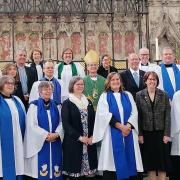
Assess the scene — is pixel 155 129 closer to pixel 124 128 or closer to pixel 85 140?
pixel 124 128

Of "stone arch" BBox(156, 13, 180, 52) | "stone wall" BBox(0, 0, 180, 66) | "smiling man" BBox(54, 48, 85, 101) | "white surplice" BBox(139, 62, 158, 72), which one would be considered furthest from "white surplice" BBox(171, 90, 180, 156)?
"stone arch" BBox(156, 13, 180, 52)

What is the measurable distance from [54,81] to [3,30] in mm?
7545

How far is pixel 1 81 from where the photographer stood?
5.33 metres

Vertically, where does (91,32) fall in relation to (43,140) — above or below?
above

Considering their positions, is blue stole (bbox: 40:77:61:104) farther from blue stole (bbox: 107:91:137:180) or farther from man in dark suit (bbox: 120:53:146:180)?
blue stole (bbox: 107:91:137:180)

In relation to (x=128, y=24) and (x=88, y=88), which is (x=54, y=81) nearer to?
(x=88, y=88)

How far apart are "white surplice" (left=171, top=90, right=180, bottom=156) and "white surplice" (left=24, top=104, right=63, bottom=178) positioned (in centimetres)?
151

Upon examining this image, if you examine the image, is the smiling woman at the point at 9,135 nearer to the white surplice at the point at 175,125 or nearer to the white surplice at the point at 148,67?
the white surplice at the point at 175,125

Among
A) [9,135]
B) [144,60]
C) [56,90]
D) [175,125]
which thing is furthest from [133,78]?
[9,135]

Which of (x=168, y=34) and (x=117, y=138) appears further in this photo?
(x=168, y=34)

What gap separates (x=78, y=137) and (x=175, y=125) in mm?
1343

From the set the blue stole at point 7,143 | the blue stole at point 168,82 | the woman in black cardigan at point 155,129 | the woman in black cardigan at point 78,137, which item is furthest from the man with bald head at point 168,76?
the blue stole at point 7,143

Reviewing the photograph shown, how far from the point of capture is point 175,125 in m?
5.83

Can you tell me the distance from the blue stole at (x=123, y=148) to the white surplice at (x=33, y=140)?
2.26 feet
